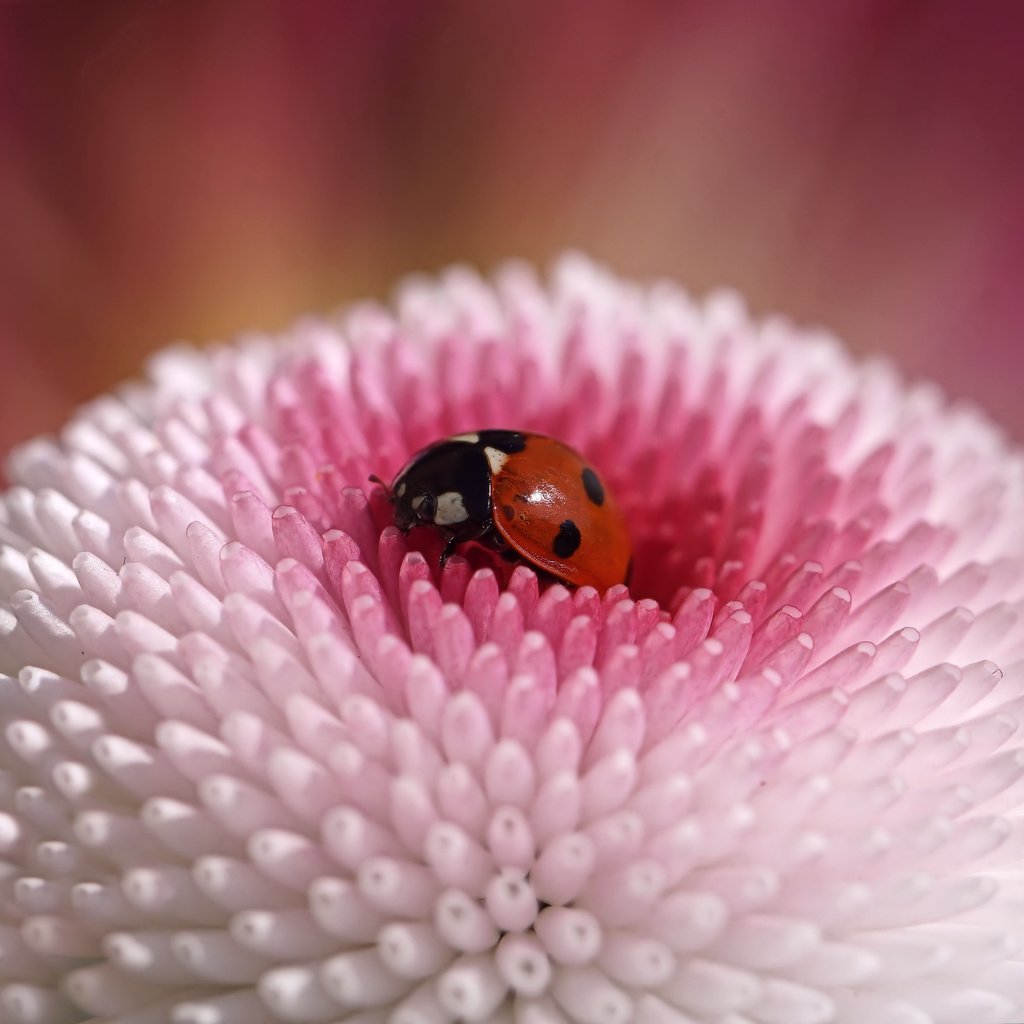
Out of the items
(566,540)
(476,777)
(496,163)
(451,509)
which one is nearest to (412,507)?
(451,509)

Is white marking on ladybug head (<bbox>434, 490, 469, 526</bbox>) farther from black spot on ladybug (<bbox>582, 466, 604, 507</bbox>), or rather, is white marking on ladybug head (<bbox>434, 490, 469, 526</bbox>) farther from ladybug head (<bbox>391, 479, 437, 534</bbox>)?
black spot on ladybug (<bbox>582, 466, 604, 507</bbox>)

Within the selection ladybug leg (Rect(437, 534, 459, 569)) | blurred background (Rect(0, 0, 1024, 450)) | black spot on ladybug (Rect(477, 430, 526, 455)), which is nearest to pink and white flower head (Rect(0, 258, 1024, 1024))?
ladybug leg (Rect(437, 534, 459, 569))

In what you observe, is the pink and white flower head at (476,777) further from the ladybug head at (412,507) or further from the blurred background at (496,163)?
the blurred background at (496,163)

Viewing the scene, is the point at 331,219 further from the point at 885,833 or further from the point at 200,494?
the point at 885,833

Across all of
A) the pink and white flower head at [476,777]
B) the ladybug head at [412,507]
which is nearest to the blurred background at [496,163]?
the pink and white flower head at [476,777]

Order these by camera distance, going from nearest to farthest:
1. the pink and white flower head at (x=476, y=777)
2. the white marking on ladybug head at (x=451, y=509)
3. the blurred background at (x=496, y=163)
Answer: the pink and white flower head at (x=476, y=777)
the white marking on ladybug head at (x=451, y=509)
the blurred background at (x=496, y=163)

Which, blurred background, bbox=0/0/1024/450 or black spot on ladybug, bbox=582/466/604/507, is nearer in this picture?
black spot on ladybug, bbox=582/466/604/507
